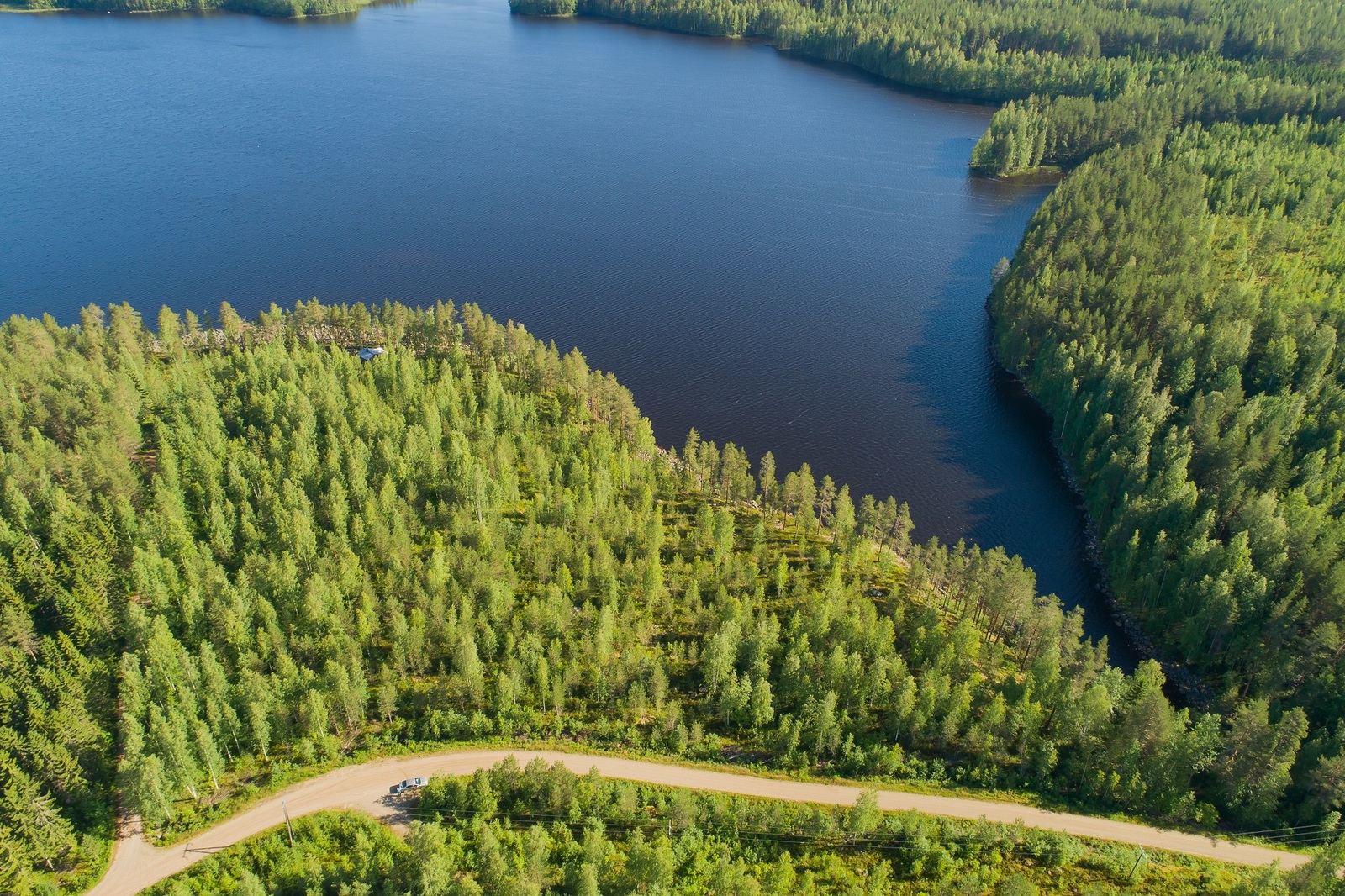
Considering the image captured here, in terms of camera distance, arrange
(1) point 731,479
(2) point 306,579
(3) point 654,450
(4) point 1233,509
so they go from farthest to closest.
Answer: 1. (3) point 654,450
2. (1) point 731,479
3. (4) point 1233,509
4. (2) point 306,579

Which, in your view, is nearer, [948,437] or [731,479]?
[731,479]

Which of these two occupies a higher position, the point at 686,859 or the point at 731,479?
the point at 731,479

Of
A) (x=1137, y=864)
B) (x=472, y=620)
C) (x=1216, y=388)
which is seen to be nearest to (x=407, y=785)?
(x=472, y=620)

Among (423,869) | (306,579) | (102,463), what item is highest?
(102,463)

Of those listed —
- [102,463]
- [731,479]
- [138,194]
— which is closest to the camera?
[102,463]

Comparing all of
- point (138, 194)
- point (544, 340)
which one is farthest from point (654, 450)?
point (138, 194)

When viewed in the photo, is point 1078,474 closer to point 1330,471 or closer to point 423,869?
point 1330,471

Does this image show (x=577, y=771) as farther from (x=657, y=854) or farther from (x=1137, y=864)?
(x=1137, y=864)
